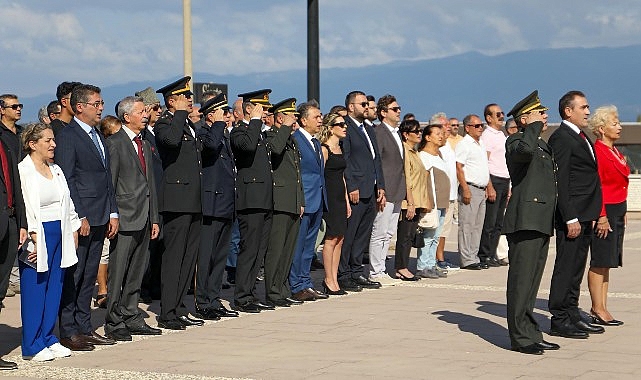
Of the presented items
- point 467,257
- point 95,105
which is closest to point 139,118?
point 95,105

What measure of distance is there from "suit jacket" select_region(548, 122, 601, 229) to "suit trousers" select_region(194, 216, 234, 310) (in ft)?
10.9

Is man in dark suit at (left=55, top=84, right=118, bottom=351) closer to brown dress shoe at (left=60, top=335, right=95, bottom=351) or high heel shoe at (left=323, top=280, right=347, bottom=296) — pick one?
brown dress shoe at (left=60, top=335, right=95, bottom=351)

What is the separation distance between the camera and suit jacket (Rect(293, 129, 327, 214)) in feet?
46.8

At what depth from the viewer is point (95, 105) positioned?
1124 centimetres

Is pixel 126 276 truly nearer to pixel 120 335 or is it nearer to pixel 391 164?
pixel 120 335

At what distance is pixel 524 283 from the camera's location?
10836 millimetres

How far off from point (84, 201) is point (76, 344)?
117 centimetres

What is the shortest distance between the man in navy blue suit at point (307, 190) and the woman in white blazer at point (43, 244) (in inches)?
156

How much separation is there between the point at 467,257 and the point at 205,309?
5.83 metres

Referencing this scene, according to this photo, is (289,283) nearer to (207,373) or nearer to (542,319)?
(542,319)

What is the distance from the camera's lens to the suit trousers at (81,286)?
36.4 feet

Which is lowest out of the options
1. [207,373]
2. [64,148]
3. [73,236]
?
[207,373]

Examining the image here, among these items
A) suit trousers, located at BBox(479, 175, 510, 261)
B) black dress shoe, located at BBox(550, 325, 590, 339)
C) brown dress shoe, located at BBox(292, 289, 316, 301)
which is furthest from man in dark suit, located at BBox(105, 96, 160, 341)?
suit trousers, located at BBox(479, 175, 510, 261)

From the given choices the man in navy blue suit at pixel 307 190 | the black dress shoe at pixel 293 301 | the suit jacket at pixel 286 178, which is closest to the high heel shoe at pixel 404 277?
the man in navy blue suit at pixel 307 190
